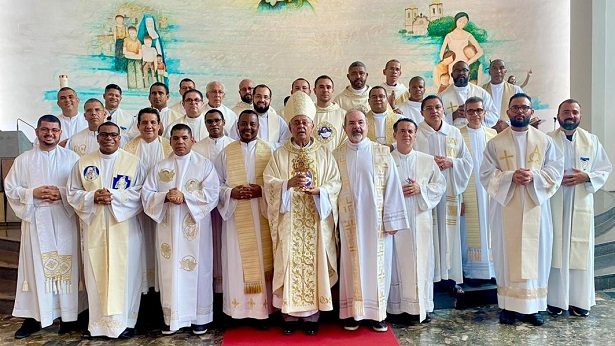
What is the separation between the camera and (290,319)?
16.5ft

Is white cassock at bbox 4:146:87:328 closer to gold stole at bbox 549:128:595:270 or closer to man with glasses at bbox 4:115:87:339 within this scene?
man with glasses at bbox 4:115:87:339

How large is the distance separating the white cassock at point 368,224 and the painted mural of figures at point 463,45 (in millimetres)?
7183

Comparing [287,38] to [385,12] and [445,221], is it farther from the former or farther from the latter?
[445,221]

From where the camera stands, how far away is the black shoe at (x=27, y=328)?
5230 mm

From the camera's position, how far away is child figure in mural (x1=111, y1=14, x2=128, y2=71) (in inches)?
426

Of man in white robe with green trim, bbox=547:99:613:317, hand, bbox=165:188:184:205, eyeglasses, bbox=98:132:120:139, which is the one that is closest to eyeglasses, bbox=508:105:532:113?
man in white robe with green trim, bbox=547:99:613:317

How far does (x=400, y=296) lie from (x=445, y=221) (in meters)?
1.01

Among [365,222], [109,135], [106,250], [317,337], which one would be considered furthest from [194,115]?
[317,337]

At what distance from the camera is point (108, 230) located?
16.4ft

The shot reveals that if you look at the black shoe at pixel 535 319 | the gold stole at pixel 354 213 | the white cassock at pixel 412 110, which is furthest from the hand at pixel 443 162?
the black shoe at pixel 535 319

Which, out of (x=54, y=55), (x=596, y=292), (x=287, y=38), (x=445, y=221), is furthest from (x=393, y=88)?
(x=54, y=55)

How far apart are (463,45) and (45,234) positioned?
9.03m

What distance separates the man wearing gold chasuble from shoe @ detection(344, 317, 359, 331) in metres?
0.28

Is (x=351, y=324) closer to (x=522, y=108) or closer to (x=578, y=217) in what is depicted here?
(x=578, y=217)
